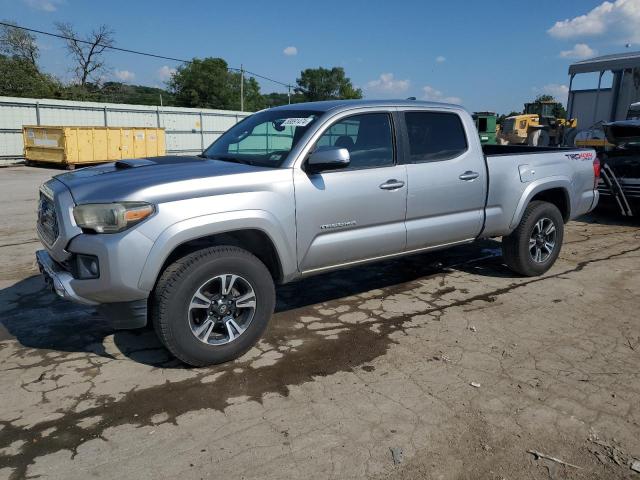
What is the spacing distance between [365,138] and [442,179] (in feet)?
2.78

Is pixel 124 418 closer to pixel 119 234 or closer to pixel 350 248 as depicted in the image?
pixel 119 234

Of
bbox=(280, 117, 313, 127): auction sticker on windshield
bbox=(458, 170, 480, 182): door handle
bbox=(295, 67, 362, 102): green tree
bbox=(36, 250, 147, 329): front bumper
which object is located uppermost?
bbox=(295, 67, 362, 102): green tree

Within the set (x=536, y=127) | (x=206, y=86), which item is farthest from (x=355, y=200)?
(x=206, y=86)

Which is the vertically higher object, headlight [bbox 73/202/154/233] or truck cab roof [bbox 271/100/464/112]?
truck cab roof [bbox 271/100/464/112]

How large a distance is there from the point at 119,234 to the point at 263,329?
48.7 inches

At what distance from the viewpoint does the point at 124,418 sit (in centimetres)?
295

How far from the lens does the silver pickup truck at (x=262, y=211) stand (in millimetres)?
3166

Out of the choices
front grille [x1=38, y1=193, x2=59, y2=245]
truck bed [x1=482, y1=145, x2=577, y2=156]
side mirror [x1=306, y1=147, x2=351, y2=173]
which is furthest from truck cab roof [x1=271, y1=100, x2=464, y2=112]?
front grille [x1=38, y1=193, x2=59, y2=245]

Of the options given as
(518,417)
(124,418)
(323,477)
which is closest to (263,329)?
(124,418)

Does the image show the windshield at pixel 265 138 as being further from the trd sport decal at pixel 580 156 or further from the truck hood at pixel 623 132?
the truck hood at pixel 623 132

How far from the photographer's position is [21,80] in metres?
45.2

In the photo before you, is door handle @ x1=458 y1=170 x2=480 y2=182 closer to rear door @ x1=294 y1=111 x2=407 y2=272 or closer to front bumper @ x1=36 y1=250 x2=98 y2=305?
rear door @ x1=294 y1=111 x2=407 y2=272

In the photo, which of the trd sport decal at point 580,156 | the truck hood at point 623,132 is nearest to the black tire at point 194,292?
the trd sport decal at point 580,156

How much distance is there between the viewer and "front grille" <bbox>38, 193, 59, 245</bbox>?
3.42 meters
